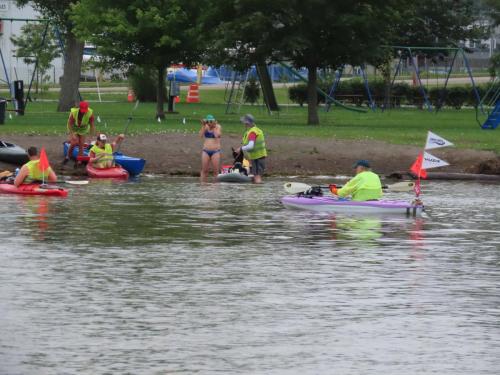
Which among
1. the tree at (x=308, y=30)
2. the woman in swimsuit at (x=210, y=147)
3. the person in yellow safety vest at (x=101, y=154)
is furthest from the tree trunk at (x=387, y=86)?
the person in yellow safety vest at (x=101, y=154)

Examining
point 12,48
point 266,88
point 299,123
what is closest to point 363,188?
point 299,123

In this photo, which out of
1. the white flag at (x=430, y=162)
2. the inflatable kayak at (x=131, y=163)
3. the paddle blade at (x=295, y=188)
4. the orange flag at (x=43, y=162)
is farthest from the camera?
the inflatable kayak at (x=131, y=163)

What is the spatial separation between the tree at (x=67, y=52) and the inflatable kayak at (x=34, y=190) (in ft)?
108

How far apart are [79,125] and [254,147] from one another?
5.06 metres

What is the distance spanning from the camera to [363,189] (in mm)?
27578

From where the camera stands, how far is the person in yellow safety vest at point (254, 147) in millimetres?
34938

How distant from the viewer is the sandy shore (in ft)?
128

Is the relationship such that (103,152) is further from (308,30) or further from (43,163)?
(308,30)

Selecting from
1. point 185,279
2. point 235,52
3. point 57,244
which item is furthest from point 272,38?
point 185,279

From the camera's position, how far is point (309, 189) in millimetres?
28984

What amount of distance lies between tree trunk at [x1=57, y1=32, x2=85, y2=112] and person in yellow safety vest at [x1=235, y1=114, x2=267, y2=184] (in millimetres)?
30947

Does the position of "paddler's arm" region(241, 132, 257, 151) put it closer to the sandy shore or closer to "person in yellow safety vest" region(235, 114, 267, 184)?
"person in yellow safety vest" region(235, 114, 267, 184)

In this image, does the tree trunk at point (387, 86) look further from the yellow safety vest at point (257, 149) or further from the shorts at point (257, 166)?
the yellow safety vest at point (257, 149)

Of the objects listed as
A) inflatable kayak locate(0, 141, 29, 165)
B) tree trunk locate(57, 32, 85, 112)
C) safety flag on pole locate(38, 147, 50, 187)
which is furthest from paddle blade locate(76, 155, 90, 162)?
tree trunk locate(57, 32, 85, 112)
